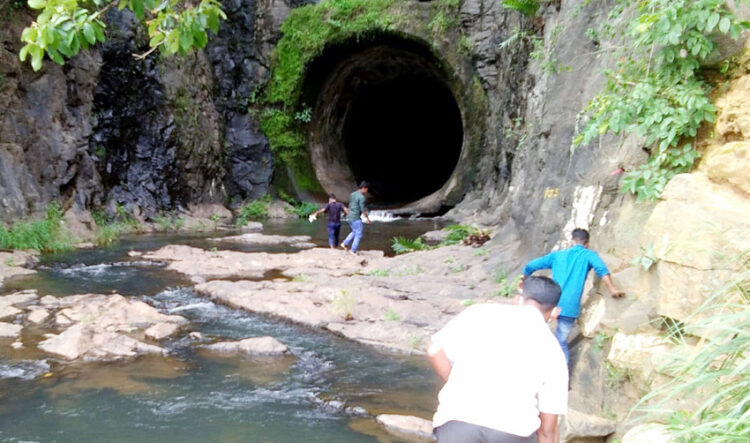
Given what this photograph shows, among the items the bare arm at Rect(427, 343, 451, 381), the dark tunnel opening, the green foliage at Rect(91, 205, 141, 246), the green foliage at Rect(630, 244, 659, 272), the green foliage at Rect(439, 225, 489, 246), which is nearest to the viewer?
the bare arm at Rect(427, 343, 451, 381)

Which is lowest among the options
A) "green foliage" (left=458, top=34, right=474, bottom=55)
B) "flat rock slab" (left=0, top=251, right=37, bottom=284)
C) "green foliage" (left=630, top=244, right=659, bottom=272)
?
"flat rock slab" (left=0, top=251, right=37, bottom=284)

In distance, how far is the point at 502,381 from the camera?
2.34m

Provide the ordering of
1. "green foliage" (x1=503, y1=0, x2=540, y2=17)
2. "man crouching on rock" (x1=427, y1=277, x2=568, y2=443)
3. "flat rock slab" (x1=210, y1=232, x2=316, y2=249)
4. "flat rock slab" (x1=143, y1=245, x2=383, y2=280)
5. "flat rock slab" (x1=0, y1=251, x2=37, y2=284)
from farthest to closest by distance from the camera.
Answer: "flat rock slab" (x1=210, y1=232, x2=316, y2=249)
"green foliage" (x1=503, y1=0, x2=540, y2=17)
"flat rock slab" (x1=143, y1=245, x2=383, y2=280)
"flat rock slab" (x1=0, y1=251, x2=37, y2=284)
"man crouching on rock" (x1=427, y1=277, x2=568, y2=443)

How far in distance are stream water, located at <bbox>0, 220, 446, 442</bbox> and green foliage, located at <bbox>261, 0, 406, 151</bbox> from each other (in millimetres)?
14442

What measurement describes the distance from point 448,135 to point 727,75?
25.7 metres

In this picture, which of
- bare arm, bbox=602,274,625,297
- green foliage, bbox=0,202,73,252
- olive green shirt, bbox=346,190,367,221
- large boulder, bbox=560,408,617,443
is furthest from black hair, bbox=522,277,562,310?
green foliage, bbox=0,202,73,252

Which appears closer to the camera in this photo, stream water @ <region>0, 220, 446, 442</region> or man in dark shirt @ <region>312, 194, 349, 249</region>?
stream water @ <region>0, 220, 446, 442</region>

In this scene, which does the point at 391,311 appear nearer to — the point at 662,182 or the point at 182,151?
the point at 662,182

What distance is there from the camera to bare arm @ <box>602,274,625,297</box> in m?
4.37

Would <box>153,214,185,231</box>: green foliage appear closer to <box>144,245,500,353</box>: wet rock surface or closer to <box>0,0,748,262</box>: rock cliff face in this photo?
<box>0,0,748,262</box>: rock cliff face

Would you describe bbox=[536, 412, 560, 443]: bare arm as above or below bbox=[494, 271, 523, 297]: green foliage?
above

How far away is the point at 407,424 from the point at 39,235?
1021 cm

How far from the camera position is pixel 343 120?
2400 cm

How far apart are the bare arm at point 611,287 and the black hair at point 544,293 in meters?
1.92
